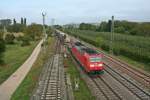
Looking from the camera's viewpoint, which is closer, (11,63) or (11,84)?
(11,84)

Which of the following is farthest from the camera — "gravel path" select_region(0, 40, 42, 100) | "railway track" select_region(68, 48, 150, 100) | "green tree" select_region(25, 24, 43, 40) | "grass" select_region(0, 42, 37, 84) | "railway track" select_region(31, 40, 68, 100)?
"green tree" select_region(25, 24, 43, 40)

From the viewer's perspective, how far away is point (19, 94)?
88.2ft

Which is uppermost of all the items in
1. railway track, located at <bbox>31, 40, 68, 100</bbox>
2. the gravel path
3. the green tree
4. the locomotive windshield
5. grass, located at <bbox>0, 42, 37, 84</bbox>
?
the green tree

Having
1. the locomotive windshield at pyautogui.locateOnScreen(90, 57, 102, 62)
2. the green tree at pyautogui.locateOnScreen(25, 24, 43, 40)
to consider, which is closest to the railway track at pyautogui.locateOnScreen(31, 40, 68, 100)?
the locomotive windshield at pyautogui.locateOnScreen(90, 57, 102, 62)

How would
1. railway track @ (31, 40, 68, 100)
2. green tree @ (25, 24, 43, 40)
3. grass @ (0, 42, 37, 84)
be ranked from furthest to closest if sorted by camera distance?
green tree @ (25, 24, 43, 40) < grass @ (0, 42, 37, 84) < railway track @ (31, 40, 68, 100)

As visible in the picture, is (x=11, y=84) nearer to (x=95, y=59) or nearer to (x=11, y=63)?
(x=95, y=59)

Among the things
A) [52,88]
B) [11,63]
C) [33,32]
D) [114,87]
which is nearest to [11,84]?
[52,88]

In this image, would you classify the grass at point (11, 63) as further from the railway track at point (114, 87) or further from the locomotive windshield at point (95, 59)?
the locomotive windshield at point (95, 59)

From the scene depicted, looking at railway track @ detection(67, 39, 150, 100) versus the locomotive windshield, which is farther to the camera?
the locomotive windshield

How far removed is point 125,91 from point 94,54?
870cm

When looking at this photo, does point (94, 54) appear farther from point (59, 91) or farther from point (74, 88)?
point (59, 91)

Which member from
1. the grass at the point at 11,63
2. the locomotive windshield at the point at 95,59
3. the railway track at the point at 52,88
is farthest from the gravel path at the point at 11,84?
the locomotive windshield at the point at 95,59

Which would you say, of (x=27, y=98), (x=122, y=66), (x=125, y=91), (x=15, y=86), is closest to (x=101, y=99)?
(x=125, y=91)

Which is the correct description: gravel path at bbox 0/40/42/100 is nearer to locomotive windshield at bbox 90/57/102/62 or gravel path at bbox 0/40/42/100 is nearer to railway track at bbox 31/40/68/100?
railway track at bbox 31/40/68/100
